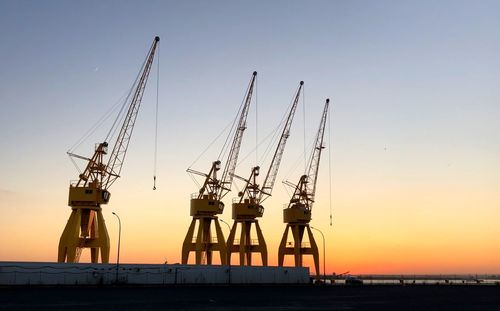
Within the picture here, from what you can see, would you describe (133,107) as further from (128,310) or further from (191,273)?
(128,310)

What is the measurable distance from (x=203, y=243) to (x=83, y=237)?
34.0 m

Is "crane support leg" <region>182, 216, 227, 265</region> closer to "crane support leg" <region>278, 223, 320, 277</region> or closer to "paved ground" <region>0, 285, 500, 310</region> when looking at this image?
"crane support leg" <region>278, 223, 320, 277</region>

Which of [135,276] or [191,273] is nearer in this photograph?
[135,276]

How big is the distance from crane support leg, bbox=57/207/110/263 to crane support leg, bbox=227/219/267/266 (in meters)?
41.1

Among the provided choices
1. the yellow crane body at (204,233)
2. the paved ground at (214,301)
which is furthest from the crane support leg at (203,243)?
the paved ground at (214,301)

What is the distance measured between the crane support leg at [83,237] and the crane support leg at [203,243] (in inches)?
1140

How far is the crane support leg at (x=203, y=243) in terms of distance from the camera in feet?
422

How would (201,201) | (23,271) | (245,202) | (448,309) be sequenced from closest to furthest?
(448,309) → (23,271) → (201,201) → (245,202)

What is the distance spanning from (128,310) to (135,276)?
51.4 meters

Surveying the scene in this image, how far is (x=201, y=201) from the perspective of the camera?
432 feet

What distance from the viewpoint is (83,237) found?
104438 millimetres

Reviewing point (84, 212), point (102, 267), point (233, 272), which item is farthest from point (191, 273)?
point (84, 212)

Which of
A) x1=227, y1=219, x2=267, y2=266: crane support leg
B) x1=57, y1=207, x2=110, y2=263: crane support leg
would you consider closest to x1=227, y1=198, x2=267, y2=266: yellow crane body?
x1=227, y1=219, x2=267, y2=266: crane support leg

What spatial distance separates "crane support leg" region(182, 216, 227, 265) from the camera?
5069 inches
